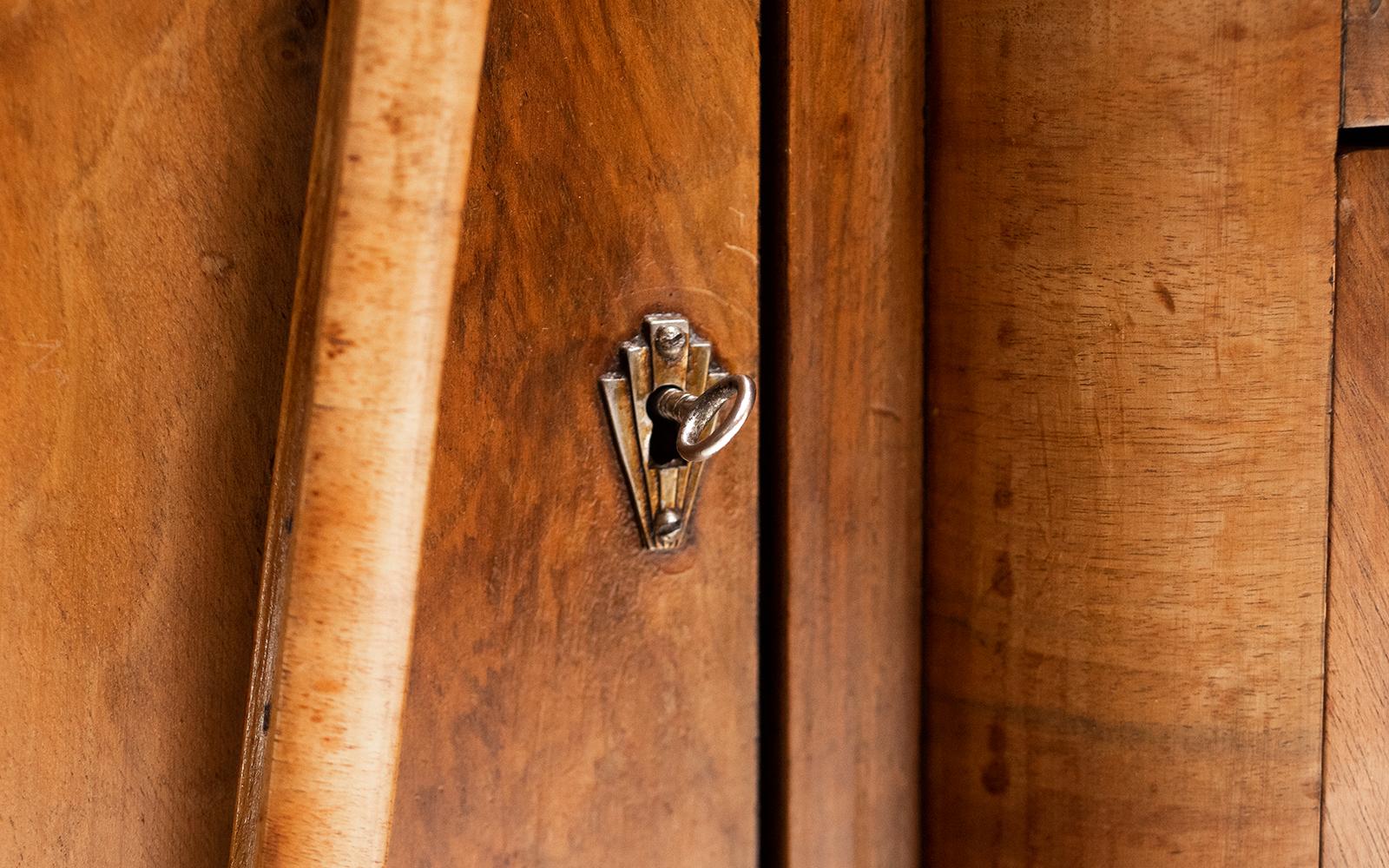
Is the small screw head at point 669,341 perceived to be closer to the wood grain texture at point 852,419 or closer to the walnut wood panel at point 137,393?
the wood grain texture at point 852,419

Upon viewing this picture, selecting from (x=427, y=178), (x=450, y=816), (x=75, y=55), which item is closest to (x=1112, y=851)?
(x=450, y=816)

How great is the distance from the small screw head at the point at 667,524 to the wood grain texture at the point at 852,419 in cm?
6

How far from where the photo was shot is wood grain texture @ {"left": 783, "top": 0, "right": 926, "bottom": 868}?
527mm

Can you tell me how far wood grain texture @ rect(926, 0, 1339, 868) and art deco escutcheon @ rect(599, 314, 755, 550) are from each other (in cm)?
14

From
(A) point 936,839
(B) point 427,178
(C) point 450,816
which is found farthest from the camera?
(A) point 936,839

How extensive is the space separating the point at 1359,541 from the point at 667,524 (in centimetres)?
33

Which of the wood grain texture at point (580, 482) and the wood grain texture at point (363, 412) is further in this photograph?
the wood grain texture at point (580, 482)

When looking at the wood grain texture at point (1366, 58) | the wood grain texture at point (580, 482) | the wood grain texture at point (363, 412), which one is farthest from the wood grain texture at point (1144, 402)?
the wood grain texture at point (363, 412)

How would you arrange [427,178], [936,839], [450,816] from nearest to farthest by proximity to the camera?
[427,178] → [450,816] → [936,839]

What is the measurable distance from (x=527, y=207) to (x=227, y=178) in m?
0.12

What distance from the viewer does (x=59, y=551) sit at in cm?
42

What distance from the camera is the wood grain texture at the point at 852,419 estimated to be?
53 centimetres

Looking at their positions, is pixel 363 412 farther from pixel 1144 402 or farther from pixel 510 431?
pixel 1144 402

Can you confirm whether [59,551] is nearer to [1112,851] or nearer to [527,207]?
[527,207]
